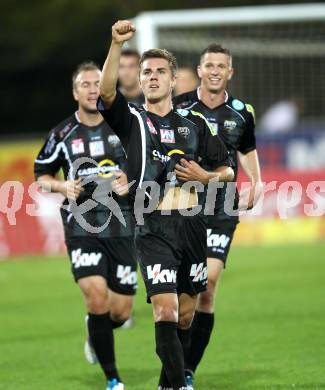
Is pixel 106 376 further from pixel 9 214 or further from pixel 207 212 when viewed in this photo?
pixel 9 214

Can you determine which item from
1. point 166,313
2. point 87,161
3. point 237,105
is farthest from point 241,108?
point 166,313

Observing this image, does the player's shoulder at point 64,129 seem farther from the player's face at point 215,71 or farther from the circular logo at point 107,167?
the player's face at point 215,71

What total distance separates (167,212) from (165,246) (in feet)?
0.84

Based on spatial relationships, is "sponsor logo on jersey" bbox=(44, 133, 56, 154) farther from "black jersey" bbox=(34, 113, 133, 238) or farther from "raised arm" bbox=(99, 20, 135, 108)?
"raised arm" bbox=(99, 20, 135, 108)

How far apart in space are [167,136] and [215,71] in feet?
5.70

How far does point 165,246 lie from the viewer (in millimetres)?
7680

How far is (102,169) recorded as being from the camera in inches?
376

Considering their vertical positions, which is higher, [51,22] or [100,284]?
[51,22]

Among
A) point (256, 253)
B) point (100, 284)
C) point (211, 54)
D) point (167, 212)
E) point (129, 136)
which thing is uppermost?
point (211, 54)

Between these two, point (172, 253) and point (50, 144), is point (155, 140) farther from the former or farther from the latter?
point (50, 144)

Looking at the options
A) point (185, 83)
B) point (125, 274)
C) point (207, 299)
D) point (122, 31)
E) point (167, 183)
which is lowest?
point (207, 299)

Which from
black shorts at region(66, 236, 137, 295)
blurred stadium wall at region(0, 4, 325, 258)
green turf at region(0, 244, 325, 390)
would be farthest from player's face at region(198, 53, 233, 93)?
blurred stadium wall at region(0, 4, 325, 258)

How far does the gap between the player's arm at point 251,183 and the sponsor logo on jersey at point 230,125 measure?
313 mm

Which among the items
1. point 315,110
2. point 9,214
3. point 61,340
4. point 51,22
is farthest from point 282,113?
point 61,340
